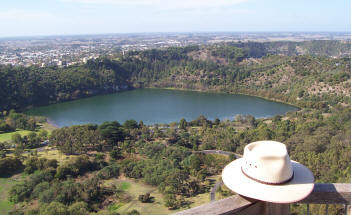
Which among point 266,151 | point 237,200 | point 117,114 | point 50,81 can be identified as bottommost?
point 117,114

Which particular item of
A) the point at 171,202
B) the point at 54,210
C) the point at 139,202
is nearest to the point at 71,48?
the point at 139,202

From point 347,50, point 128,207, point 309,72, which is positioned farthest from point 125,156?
point 347,50

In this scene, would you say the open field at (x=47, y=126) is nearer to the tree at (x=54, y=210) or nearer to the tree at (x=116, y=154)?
the tree at (x=116, y=154)

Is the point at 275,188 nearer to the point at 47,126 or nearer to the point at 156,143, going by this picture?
the point at 156,143

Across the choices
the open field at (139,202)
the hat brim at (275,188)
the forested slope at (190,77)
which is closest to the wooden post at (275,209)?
the hat brim at (275,188)

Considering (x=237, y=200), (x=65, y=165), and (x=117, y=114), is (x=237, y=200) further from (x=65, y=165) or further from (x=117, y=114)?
(x=117, y=114)

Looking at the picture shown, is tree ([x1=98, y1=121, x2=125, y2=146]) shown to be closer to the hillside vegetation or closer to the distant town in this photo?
the hillside vegetation

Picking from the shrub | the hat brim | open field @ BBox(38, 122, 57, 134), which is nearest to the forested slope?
open field @ BBox(38, 122, 57, 134)
